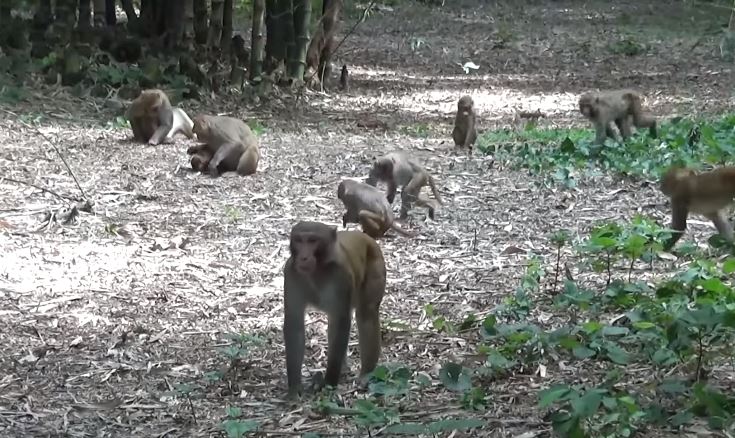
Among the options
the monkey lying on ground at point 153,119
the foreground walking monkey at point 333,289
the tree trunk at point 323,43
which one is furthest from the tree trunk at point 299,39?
the foreground walking monkey at point 333,289

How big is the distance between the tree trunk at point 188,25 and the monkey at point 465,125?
213 inches

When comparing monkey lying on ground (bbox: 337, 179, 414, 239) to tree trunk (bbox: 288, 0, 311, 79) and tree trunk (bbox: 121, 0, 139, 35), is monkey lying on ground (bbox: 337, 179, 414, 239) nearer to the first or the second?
tree trunk (bbox: 288, 0, 311, 79)

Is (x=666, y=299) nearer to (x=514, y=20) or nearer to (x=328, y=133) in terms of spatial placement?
(x=328, y=133)

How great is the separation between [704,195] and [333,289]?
3243 mm

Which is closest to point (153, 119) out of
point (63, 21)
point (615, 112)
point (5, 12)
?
point (63, 21)

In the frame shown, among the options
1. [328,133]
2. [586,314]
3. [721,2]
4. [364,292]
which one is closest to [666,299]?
[586,314]

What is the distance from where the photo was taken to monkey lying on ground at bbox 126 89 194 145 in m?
11.0

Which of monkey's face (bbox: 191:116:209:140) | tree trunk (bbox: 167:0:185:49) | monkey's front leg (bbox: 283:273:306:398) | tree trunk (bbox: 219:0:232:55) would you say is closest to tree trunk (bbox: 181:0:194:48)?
tree trunk (bbox: 167:0:185:49)

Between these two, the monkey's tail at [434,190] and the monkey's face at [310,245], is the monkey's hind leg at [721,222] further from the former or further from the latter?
the monkey's face at [310,245]

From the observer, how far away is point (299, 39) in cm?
1410

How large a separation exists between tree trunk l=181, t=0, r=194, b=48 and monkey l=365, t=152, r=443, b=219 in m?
6.95

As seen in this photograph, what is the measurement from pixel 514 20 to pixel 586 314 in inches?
719

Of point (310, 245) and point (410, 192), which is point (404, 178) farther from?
point (310, 245)

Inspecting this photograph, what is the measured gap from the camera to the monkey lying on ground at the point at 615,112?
1052 cm
